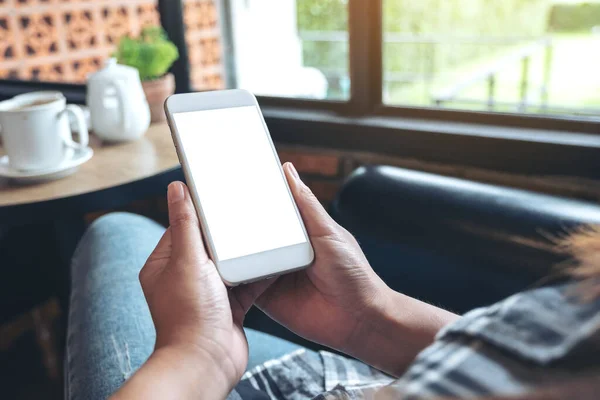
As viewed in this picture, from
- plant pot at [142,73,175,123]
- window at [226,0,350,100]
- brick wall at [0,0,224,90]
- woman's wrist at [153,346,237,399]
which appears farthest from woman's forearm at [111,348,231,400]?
brick wall at [0,0,224,90]

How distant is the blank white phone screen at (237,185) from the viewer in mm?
667

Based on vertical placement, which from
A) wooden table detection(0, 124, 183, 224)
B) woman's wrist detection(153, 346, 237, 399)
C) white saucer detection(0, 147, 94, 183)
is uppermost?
white saucer detection(0, 147, 94, 183)

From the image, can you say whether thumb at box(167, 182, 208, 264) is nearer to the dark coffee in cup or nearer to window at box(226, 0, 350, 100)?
the dark coffee in cup

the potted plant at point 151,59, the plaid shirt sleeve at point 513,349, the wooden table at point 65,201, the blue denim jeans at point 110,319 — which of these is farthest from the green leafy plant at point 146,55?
the plaid shirt sleeve at point 513,349

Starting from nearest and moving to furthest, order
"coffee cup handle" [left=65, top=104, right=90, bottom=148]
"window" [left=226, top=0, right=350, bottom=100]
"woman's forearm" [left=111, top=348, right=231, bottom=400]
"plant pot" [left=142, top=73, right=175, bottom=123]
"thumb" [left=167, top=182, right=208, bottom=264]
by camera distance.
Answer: "woman's forearm" [left=111, top=348, right=231, bottom=400] < "thumb" [left=167, top=182, right=208, bottom=264] < "coffee cup handle" [left=65, top=104, right=90, bottom=148] < "plant pot" [left=142, top=73, right=175, bottom=123] < "window" [left=226, top=0, right=350, bottom=100]

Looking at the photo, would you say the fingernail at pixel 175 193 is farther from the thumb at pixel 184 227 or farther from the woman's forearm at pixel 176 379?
the woman's forearm at pixel 176 379

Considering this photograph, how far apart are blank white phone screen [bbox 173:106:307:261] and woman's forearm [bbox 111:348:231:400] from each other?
0.13m

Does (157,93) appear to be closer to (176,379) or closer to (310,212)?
(310,212)

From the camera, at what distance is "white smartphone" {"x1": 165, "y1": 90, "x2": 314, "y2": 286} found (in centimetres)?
66

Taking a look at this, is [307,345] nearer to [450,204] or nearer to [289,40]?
[450,204]

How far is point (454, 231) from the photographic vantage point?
0.86 m

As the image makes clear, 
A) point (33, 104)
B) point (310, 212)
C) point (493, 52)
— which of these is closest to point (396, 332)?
point (310, 212)

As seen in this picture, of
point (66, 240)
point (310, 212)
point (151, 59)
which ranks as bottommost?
point (66, 240)

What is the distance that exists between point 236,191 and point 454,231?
1.15 feet
